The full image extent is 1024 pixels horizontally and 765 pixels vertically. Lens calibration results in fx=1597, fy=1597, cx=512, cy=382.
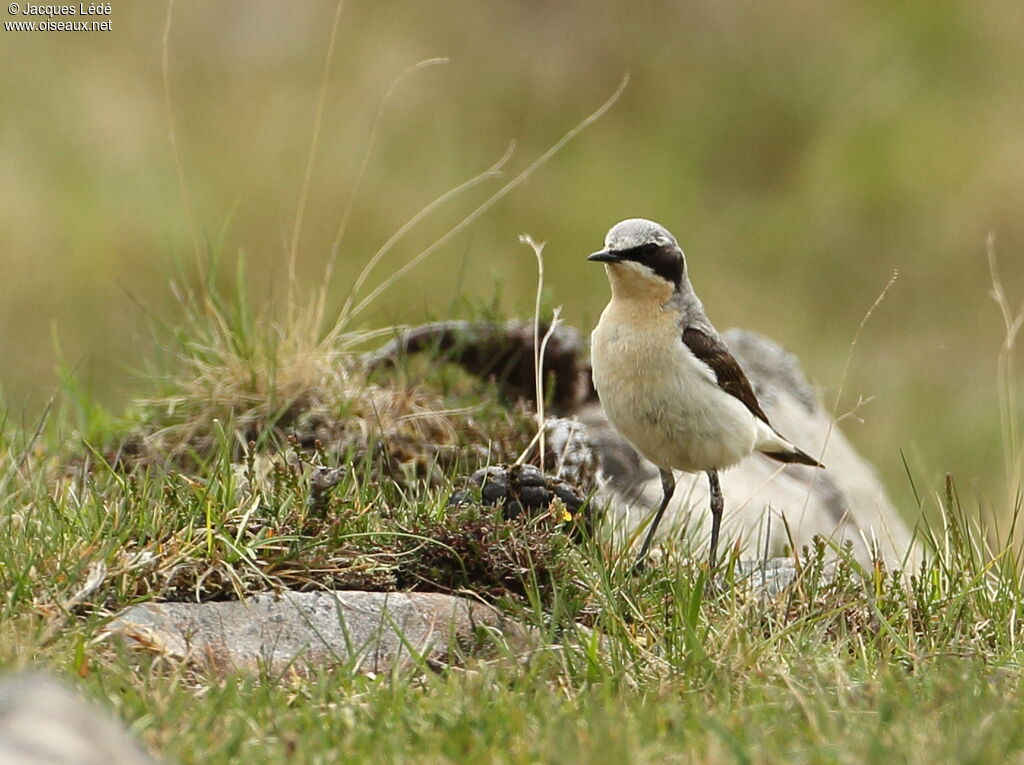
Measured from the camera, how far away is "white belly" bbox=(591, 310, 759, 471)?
643cm

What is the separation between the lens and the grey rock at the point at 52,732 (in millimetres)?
3254

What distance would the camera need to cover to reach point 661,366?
21.1 feet

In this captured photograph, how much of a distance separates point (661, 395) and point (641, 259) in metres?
0.56

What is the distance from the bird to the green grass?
1.69 feet

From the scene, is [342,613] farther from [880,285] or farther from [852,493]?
[880,285]

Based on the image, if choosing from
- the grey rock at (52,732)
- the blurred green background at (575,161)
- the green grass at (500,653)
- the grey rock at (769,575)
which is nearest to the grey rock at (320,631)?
the green grass at (500,653)

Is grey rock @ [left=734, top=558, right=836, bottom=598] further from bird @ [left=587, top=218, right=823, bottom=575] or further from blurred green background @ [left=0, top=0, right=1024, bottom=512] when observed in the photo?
blurred green background @ [left=0, top=0, right=1024, bottom=512]

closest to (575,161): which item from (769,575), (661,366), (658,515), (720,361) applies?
(720,361)

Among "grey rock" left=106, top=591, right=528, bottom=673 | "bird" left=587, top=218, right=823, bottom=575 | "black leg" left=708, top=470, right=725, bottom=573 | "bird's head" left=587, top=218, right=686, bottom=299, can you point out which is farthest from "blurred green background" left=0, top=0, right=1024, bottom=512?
"grey rock" left=106, top=591, right=528, bottom=673

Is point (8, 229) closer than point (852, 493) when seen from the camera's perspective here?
No

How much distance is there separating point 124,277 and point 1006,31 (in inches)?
407

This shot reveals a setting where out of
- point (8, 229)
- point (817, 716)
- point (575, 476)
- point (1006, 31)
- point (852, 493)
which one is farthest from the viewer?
point (1006, 31)

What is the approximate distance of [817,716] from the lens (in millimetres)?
4402

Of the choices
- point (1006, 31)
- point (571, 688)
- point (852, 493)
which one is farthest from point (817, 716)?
point (1006, 31)
